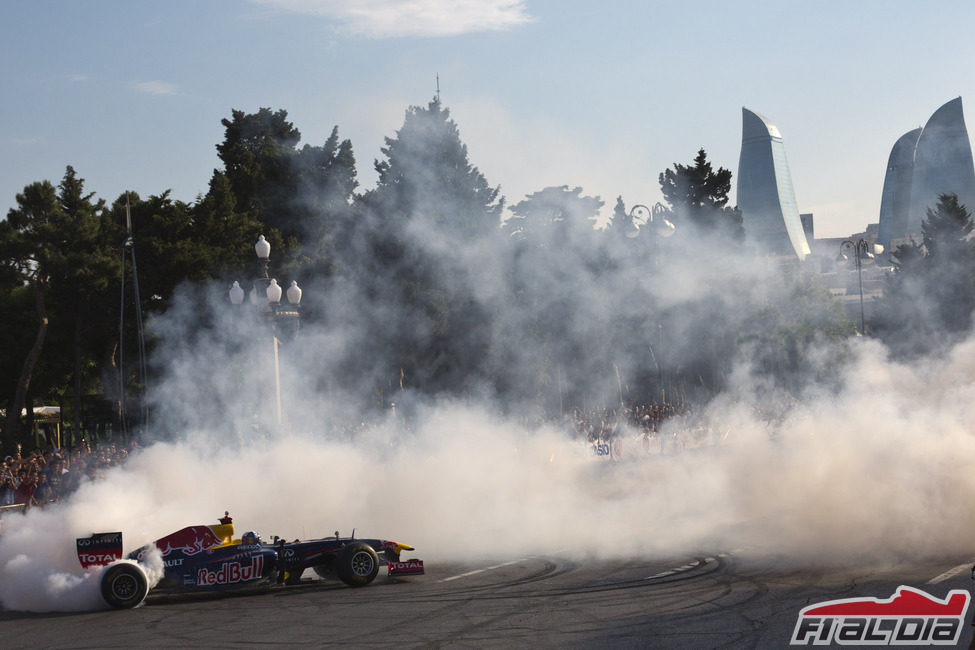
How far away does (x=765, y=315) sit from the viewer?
30125mm

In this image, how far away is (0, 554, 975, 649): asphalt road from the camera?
955 cm

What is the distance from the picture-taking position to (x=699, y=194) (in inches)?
1678

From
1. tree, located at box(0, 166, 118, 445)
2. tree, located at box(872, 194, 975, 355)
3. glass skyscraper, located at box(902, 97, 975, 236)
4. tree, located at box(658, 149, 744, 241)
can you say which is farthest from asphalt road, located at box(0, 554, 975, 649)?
glass skyscraper, located at box(902, 97, 975, 236)

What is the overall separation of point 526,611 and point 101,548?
574 centimetres

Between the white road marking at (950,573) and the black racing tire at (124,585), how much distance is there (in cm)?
967

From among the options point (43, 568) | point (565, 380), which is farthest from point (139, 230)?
point (43, 568)

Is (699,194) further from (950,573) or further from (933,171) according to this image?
(933,171)

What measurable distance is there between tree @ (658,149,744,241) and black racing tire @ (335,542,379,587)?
85.1 ft

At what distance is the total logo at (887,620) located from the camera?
8680mm

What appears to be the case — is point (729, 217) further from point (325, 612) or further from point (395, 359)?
point (325, 612)

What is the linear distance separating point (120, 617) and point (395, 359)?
2263cm

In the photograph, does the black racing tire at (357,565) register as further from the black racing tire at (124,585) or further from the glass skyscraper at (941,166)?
the glass skyscraper at (941,166)

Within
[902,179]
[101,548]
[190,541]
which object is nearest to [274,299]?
[190,541]

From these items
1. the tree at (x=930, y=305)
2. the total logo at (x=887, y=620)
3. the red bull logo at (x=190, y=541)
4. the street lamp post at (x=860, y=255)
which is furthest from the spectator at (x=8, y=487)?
the street lamp post at (x=860, y=255)
